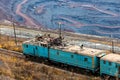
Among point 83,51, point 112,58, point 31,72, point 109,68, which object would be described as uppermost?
point 83,51

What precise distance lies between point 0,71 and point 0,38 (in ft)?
67.0

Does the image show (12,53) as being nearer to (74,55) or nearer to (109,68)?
(74,55)

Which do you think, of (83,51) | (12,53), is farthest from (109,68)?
(12,53)

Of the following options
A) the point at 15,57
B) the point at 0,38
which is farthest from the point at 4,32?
the point at 15,57

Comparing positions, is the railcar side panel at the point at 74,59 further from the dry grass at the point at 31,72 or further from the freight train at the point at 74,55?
the dry grass at the point at 31,72

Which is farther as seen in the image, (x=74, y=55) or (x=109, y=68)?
(x=74, y=55)

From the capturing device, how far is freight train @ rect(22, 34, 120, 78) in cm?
3145

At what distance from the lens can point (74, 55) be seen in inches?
1345

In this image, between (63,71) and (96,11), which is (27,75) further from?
(96,11)

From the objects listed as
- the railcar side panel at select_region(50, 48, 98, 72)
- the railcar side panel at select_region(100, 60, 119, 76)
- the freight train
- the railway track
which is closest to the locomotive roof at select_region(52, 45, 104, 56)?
the freight train

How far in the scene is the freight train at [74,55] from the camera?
3145cm

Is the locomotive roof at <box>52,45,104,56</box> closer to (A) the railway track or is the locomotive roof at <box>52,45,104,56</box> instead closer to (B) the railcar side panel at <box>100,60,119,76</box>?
(B) the railcar side panel at <box>100,60,119,76</box>

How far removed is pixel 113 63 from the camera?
30812mm

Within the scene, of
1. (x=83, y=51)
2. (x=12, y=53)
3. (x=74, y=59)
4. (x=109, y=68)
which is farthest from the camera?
(x=12, y=53)
